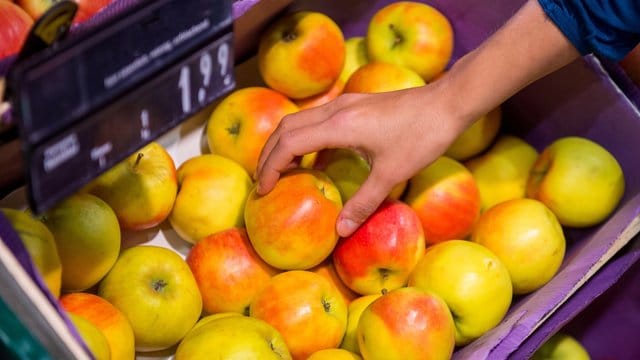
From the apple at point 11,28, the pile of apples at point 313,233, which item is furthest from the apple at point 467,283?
the apple at point 11,28

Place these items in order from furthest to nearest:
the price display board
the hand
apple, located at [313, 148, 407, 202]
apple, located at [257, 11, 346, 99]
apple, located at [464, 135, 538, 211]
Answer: apple, located at [464, 135, 538, 211], apple, located at [257, 11, 346, 99], apple, located at [313, 148, 407, 202], the hand, the price display board

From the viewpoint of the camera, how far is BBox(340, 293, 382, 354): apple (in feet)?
3.88

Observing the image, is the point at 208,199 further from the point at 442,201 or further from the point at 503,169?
the point at 503,169

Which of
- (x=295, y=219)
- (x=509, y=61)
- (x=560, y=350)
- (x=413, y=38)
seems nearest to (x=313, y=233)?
(x=295, y=219)

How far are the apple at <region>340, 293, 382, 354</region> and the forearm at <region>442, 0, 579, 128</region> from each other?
31 cm

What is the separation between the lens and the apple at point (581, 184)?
137 centimetres

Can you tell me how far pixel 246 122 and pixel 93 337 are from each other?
501mm

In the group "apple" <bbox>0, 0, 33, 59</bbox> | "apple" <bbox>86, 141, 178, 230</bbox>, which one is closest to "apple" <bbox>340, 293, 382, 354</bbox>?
"apple" <bbox>86, 141, 178, 230</bbox>

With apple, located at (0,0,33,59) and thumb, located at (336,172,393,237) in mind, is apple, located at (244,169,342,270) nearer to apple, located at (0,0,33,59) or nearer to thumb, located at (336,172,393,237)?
thumb, located at (336,172,393,237)

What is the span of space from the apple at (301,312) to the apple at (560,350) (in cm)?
51

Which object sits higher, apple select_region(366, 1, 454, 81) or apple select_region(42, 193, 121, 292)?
apple select_region(366, 1, 454, 81)

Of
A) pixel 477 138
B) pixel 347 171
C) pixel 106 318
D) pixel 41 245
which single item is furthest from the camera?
pixel 477 138

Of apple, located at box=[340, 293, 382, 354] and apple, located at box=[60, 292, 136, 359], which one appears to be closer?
apple, located at box=[60, 292, 136, 359]

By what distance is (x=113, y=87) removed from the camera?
76 centimetres
